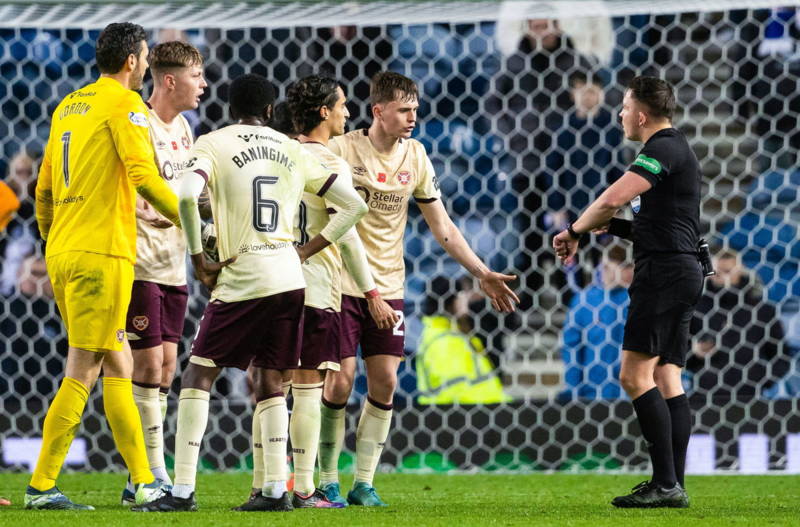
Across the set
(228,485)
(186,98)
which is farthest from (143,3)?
(228,485)

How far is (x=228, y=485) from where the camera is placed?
5305mm

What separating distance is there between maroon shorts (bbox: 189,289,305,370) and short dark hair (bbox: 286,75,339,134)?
2.45ft

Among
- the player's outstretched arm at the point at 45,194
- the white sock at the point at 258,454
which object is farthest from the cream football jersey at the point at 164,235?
the white sock at the point at 258,454

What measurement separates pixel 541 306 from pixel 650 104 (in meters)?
2.65

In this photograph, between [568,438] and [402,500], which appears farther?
[568,438]

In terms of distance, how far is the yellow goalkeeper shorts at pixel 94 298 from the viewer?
380cm

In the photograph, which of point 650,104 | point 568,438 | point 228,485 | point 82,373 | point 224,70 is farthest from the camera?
point 224,70

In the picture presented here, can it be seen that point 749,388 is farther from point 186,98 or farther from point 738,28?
point 186,98

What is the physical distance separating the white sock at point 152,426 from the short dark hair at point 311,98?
3.62 feet

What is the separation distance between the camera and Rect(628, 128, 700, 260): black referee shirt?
4160 millimetres

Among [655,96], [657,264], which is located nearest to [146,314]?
[657,264]

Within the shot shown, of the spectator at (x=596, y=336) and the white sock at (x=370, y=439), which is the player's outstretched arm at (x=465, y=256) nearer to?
the white sock at (x=370, y=439)

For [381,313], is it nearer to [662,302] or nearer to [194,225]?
[194,225]

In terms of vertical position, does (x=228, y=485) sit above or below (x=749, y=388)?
below
